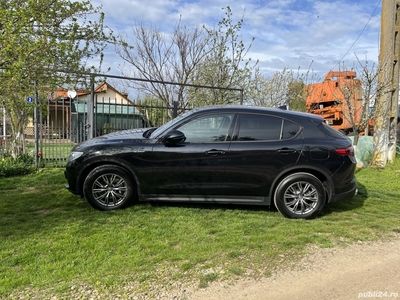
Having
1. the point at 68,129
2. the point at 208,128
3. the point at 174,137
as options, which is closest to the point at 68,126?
the point at 68,129

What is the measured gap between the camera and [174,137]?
4.96 meters

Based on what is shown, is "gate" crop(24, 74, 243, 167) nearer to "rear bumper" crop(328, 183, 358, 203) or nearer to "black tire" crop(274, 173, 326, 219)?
"black tire" crop(274, 173, 326, 219)

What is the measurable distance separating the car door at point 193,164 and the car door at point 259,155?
0.52ft

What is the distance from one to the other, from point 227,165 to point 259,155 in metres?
0.52

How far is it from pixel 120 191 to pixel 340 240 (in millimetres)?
3326

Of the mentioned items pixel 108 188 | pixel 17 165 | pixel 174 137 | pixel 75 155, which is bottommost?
pixel 108 188

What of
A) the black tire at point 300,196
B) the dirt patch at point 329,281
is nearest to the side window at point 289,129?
the black tire at point 300,196

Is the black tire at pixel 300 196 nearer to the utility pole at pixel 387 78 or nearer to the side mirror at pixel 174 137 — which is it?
the side mirror at pixel 174 137

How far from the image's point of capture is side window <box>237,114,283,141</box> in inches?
202

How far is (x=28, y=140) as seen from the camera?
33.4 ft

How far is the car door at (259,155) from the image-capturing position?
16.4 feet

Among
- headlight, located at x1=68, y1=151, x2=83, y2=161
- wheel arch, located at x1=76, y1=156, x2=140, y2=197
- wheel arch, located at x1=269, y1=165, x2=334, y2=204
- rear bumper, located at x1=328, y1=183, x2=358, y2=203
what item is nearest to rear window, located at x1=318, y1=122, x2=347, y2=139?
wheel arch, located at x1=269, y1=165, x2=334, y2=204

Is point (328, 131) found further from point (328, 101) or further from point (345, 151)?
point (328, 101)

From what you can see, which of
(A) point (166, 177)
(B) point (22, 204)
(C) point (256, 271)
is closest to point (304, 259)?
(C) point (256, 271)
